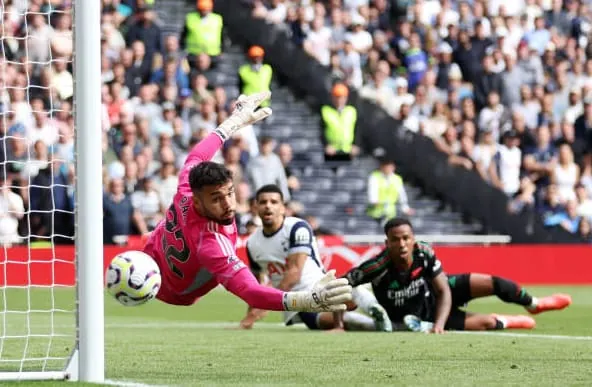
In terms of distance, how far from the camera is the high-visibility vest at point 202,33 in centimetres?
2334

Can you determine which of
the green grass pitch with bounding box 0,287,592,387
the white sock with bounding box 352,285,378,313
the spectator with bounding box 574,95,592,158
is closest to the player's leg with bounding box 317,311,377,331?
the white sock with bounding box 352,285,378,313

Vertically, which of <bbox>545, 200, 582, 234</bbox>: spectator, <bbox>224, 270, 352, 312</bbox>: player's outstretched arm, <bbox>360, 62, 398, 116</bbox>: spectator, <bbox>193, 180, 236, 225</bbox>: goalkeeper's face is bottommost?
<bbox>545, 200, 582, 234</bbox>: spectator

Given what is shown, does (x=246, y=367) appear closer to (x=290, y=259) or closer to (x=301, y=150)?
(x=290, y=259)

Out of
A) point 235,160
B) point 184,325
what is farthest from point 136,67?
point 184,325

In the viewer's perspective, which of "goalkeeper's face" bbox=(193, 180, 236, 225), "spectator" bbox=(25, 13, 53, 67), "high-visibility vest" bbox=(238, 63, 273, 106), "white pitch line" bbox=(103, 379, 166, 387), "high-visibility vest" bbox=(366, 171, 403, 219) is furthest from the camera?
Result: "high-visibility vest" bbox=(238, 63, 273, 106)

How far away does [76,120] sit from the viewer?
27.2 feet

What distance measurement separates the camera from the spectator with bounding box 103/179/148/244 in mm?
20250

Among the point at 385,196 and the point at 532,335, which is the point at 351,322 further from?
the point at 385,196

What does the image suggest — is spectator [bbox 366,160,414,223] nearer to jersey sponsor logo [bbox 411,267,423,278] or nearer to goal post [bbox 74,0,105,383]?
jersey sponsor logo [bbox 411,267,423,278]

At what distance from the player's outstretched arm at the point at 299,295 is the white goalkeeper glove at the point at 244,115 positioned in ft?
6.35

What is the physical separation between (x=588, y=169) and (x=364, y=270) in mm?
11484

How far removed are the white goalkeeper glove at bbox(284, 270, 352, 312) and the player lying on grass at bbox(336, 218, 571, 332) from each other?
5.04 metres

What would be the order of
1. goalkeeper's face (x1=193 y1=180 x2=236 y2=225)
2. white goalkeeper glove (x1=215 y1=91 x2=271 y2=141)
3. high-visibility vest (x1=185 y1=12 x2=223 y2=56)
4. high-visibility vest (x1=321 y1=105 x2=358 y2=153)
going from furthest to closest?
high-visibility vest (x1=185 y1=12 x2=223 y2=56) → high-visibility vest (x1=321 y1=105 x2=358 y2=153) → white goalkeeper glove (x1=215 y1=91 x2=271 y2=141) → goalkeeper's face (x1=193 y1=180 x2=236 y2=225)

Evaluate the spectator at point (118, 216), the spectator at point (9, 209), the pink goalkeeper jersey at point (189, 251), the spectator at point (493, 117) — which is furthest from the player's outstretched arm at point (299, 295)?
the spectator at point (493, 117)
